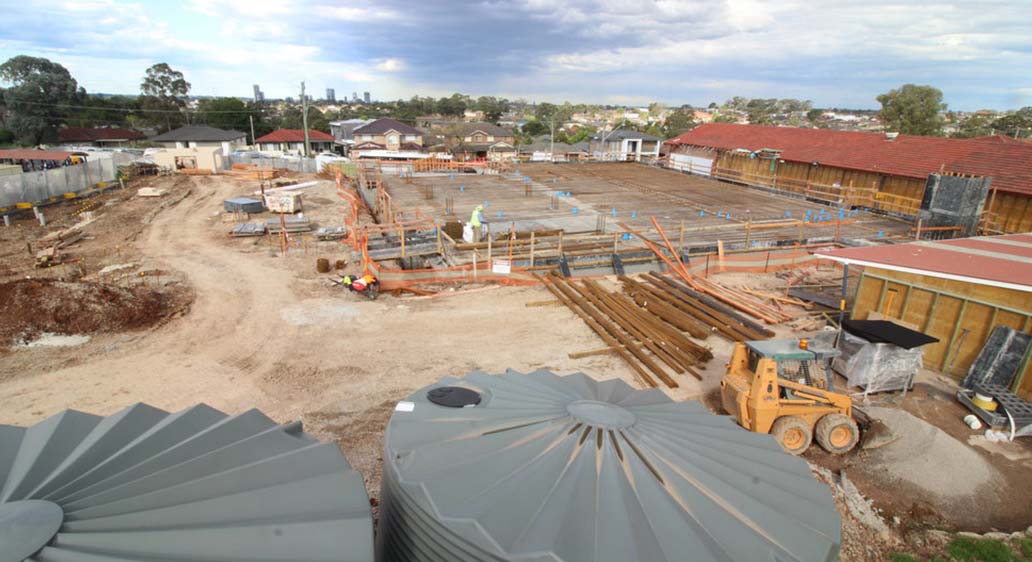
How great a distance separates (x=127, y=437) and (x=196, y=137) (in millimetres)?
66154

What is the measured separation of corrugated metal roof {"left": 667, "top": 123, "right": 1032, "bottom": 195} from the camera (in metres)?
26.4

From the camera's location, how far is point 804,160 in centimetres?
3688

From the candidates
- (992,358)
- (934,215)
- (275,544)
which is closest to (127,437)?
(275,544)

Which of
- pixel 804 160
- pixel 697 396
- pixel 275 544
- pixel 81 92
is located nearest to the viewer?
pixel 275 544

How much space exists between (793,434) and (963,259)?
866 cm

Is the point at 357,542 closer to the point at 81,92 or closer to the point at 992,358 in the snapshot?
the point at 992,358

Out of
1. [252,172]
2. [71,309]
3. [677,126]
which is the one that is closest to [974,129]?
[677,126]

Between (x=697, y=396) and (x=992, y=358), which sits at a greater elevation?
(x=992, y=358)

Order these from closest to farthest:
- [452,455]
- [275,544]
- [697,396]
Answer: [275,544] → [452,455] → [697,396]

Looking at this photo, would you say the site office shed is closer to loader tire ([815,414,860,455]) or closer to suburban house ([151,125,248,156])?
loader tire ([815,414,860,455])

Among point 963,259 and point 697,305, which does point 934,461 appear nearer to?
point 963,259

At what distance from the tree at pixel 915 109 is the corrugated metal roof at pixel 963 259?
157 ft

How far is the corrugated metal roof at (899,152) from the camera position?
1038 inches

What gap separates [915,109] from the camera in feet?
178
